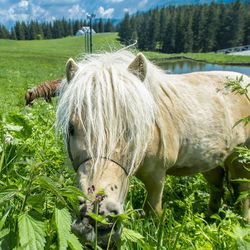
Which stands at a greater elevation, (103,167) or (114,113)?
(114,113)

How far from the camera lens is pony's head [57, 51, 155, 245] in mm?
2521

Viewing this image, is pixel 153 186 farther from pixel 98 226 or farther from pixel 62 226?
pixel 62 226

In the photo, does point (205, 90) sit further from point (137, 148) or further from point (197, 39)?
point (197, 39)

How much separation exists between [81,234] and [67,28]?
620 ft

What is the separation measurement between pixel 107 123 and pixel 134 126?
0.21 metres

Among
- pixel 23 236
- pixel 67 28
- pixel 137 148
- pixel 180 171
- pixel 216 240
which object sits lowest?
pixel 67 28

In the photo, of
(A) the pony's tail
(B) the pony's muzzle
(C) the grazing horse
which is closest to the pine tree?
(A) the pony's tail

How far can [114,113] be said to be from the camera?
274 centimetres

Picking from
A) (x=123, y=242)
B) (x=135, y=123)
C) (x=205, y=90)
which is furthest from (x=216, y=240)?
(x=205, y=90)

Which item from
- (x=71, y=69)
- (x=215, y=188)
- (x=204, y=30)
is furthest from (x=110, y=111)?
(x=204, y=30)

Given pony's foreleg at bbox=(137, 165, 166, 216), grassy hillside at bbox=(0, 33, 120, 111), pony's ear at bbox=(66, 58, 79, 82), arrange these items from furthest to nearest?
grassy hillside at bbox=(0, 33, 120, 111), pony's foreleg at bbox=(137, 165, 166, 216), pony's ear at bbox=(66, 58, 79, 82)

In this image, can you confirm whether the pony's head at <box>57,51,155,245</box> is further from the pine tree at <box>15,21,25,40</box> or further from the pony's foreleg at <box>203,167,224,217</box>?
the pine tree at <box>15,21,25,40</box>

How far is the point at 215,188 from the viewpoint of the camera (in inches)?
194

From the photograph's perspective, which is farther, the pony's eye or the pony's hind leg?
the pony's hind leg
